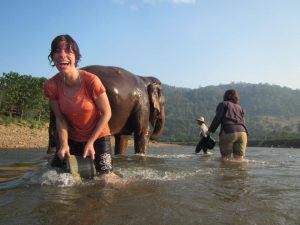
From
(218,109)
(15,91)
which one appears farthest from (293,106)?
(218,109)

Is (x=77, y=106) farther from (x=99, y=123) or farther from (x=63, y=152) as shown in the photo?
(x=63, y=152)

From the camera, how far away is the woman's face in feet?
13.3

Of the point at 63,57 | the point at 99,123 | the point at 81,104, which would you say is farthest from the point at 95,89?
the point at 63,57

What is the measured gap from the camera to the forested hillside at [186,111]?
38.0 meters

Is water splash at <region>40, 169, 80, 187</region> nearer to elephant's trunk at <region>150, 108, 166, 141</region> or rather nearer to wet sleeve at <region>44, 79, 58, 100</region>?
wet sleeve at <region>44, 79, 58, 100</region>

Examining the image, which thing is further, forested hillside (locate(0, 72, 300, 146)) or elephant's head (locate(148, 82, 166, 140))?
forested hillside (locate(0, 72, 300, 146))

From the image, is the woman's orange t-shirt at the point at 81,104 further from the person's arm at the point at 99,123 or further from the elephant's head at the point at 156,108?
the elephant's head at the point at 156,108

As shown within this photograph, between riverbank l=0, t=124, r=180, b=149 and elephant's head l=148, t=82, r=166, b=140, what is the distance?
56.3 feet

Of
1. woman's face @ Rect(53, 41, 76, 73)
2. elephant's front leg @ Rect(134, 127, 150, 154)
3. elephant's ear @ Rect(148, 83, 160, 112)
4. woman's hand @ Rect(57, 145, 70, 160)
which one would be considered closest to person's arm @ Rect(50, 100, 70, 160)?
woman's hand @ Rect(57, 145, 70, 160)

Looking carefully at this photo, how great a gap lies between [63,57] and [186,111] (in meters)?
171

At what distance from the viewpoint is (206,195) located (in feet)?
12.9

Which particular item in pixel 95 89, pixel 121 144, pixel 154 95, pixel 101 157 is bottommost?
pixel 101 157

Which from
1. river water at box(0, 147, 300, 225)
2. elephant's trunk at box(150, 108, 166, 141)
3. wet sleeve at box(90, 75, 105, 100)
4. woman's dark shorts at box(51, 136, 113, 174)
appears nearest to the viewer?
river water at box(0, 147, 300, 225)

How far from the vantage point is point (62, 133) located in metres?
4.22
